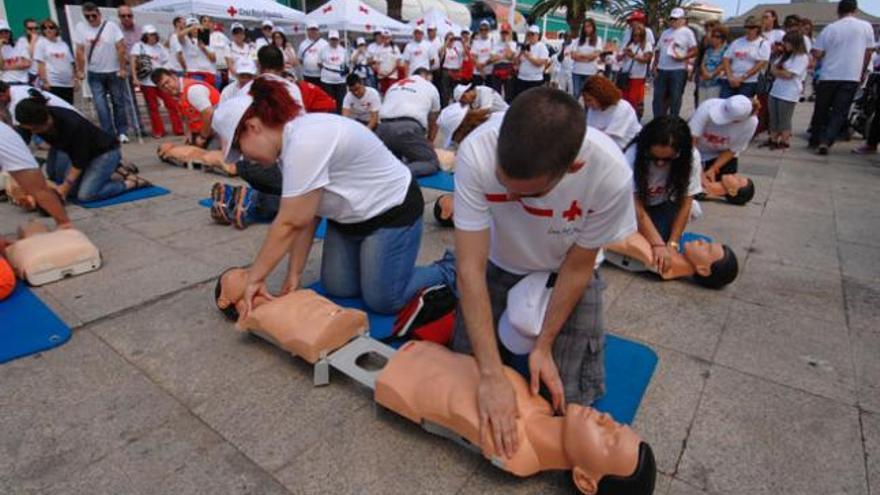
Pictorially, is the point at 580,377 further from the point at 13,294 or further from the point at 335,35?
the point at 335,35

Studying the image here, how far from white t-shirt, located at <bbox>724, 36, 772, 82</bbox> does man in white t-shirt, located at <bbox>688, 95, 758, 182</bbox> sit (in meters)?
2.89

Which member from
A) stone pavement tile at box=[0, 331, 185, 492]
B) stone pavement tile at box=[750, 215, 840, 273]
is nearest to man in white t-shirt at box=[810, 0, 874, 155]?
stone pavement tile at box=[750, 215, 840, 273]

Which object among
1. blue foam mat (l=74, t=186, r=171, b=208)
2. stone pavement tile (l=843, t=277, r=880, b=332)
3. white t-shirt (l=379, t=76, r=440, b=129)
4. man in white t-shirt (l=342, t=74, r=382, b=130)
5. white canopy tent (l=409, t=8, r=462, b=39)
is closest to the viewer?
stone pavement tile (l=843, t=277, r=880, b=332)

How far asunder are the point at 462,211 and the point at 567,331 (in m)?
0.60

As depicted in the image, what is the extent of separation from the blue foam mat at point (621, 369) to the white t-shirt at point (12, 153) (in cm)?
209

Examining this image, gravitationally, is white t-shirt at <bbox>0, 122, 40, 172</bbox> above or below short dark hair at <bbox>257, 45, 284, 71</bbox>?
below

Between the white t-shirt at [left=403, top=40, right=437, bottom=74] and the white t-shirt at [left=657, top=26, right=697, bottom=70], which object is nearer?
the white t-shirt at [left=657, top=26, right=697, bottom=70]

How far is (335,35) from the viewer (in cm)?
863

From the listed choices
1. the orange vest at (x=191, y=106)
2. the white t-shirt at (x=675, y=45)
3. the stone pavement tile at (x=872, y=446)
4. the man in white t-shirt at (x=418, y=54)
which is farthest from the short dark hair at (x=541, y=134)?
the man in white t-shirt at (x=418, y=54)

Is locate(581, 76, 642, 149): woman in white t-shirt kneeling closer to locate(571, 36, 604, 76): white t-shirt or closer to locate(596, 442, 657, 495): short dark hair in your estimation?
locate(596, 442, 657, 495): short dark hair

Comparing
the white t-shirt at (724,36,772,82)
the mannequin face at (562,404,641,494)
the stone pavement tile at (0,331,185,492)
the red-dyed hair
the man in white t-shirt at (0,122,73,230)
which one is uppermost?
the white t-shirt at (724,36,772,82)

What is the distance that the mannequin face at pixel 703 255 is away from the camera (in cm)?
296

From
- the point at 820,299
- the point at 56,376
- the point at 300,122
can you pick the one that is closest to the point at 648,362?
the point at 820,299

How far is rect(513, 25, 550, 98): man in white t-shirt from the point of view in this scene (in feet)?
29.1
